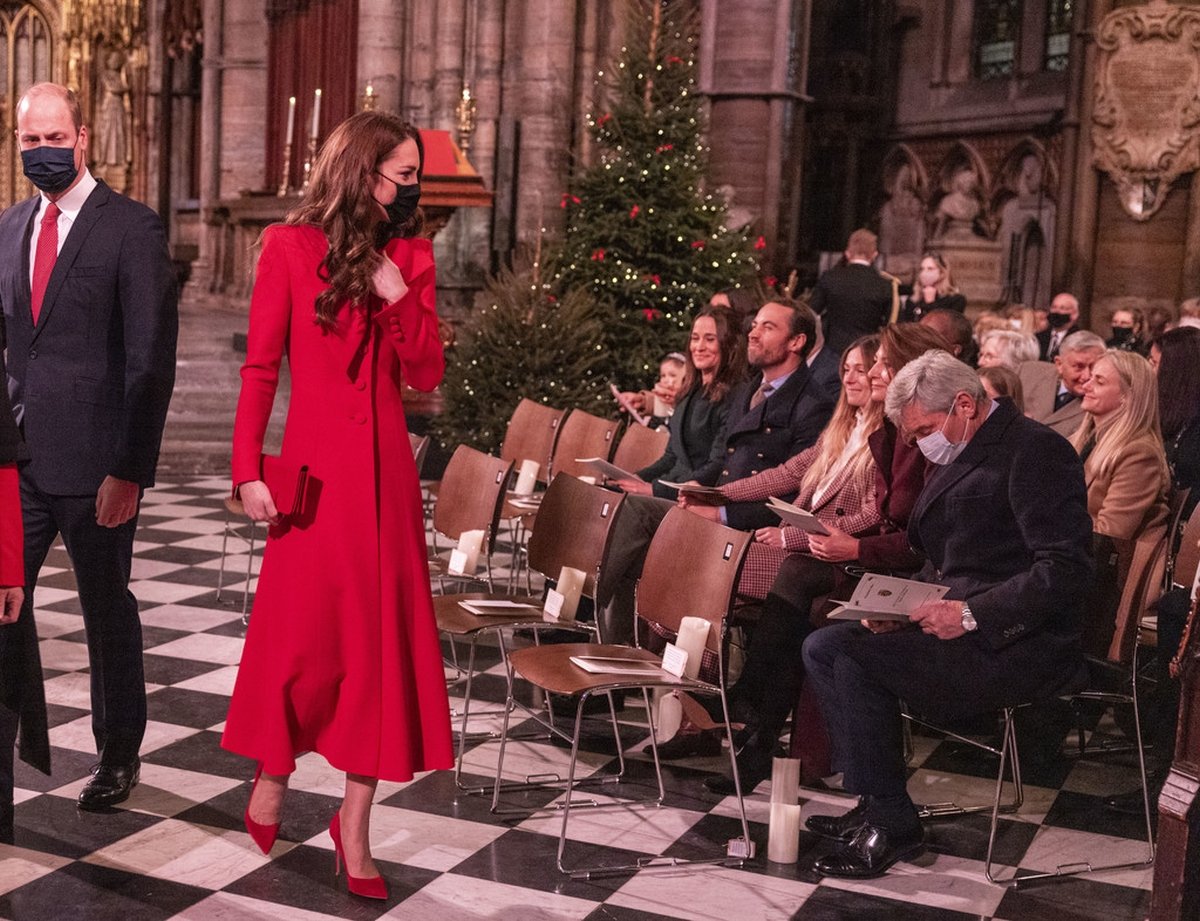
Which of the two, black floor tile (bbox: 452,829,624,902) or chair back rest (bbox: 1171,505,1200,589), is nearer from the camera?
black floor tile (bbox: 452,829,624,902)

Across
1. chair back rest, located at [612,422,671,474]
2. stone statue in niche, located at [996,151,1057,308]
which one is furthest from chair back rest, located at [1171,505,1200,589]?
stone statue in niche, located at [996,151,1057,308]

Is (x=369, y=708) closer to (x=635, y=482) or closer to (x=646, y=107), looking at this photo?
(x=635, y=482)

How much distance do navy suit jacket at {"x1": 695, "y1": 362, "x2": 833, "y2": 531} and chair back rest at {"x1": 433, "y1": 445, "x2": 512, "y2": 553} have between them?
0.85 m

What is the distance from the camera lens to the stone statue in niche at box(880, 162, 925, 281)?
20048mm

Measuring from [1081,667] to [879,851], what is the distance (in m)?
0.77

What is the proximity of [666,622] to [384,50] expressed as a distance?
982 cm

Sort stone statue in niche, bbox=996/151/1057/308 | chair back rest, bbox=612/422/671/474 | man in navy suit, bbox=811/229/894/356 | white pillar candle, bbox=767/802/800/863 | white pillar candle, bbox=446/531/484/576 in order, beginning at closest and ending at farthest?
white pillar candle, bbox=767/802/800/863
white pillar candle, bbox=446/531/484/576
chair back rest, bbox=612/422/671/474
man in navy suit, bbox=811/229/894/356
stone statue in niche, bbox=996/151/1057/308

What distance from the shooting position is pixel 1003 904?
3.85 m

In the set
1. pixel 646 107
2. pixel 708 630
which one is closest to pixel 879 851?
pixel 708 630

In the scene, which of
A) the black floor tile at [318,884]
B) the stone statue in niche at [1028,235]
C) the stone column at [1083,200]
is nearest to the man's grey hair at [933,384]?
the black floor tile at [318,884]

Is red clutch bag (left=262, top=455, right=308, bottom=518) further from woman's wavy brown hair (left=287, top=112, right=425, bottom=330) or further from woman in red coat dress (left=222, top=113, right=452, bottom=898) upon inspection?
woman's wavy brown hair (left=287, top=112, right=425, bottom=330)

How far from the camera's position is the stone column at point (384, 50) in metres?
13.1

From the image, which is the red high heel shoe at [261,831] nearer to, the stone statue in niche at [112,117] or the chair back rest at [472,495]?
the chair back rest at [472,495]

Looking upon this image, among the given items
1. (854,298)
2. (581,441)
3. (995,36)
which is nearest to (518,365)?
(854,298)
